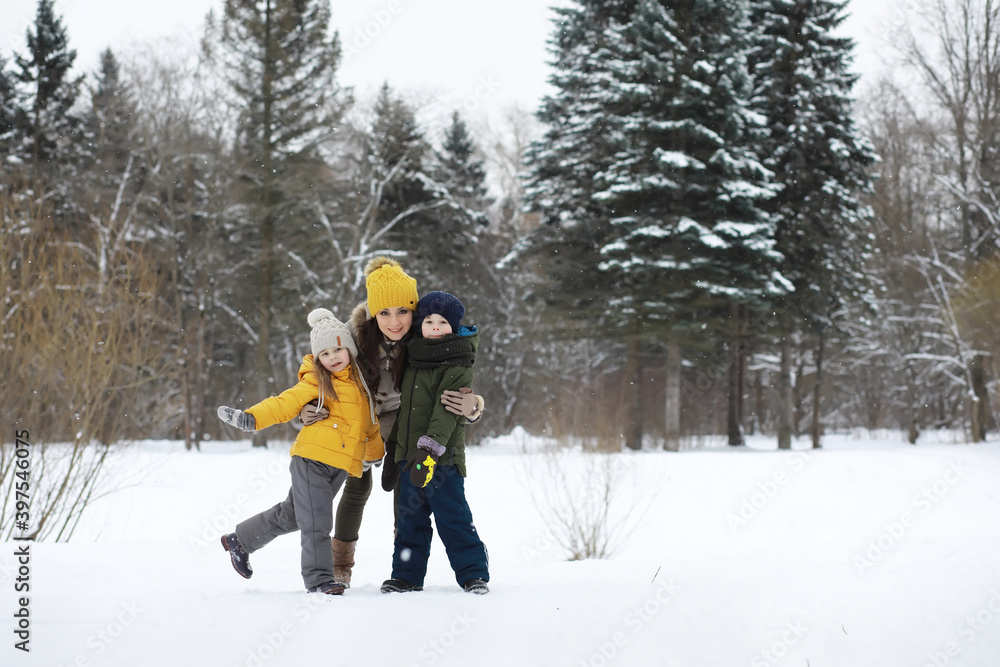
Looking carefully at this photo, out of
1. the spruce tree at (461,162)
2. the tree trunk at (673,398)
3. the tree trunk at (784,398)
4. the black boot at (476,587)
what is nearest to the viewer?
the black boot at (476,587)

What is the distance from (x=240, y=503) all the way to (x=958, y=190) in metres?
20.0

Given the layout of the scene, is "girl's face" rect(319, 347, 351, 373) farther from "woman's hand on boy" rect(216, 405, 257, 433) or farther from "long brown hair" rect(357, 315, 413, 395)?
"woman's hand on boy" rect(216, 405, 257, 433)

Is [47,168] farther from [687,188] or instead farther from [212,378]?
[687,188]

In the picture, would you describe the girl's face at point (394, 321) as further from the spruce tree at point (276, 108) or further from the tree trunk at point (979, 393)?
the tree trunk at point (979, 393)

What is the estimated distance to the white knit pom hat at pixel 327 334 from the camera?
158 inches

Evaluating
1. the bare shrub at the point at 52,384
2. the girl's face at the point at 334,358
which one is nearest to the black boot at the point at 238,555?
the girl's face at the point at 334,358

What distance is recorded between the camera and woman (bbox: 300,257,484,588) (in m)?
4.14

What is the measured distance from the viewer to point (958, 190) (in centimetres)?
Result: 2064

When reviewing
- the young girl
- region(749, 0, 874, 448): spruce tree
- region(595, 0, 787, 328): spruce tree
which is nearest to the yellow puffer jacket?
the young girl

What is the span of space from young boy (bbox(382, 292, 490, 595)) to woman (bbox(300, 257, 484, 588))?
5.5 inches

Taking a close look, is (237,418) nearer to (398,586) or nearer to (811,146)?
(398,586)

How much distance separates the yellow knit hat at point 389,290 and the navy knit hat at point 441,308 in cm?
9

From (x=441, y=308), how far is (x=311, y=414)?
89 centimetres

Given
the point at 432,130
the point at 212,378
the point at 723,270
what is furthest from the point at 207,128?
the point at 723,270
